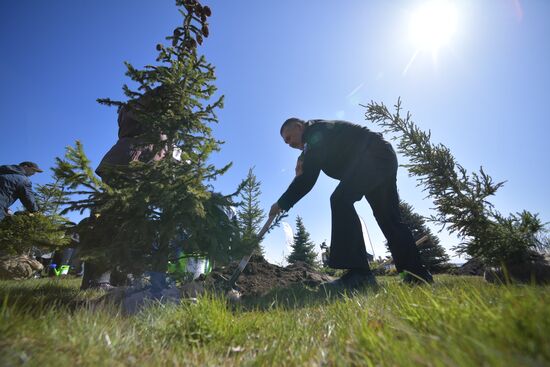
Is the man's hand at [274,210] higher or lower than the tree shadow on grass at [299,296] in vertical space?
higher

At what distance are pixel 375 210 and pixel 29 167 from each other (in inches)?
335

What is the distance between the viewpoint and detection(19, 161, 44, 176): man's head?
6.33m

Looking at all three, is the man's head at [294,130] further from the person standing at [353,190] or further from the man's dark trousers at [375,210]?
the man's dark trousers at [375,210]

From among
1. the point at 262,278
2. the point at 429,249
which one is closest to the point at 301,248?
the point at 429,249

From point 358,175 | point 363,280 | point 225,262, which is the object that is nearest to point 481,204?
point 358,175

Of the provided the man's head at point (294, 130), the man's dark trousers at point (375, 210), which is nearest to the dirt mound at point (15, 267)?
the man's head at point (294, 130)

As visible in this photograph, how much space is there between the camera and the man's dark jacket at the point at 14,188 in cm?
574

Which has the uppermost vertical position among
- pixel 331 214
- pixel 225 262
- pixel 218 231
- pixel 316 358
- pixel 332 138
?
pixel 332 138

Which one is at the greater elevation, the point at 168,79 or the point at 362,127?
the point at 168,79

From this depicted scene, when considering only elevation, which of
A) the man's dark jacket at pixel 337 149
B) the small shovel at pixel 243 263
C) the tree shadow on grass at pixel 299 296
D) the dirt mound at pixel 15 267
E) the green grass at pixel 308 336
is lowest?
the green grass at pixel 308 336

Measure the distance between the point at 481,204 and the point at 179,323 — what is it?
558cm

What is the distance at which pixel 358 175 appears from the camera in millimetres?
3824

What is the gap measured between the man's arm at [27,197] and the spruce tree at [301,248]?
1741cm

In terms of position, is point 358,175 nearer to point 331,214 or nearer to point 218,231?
point 331,214
